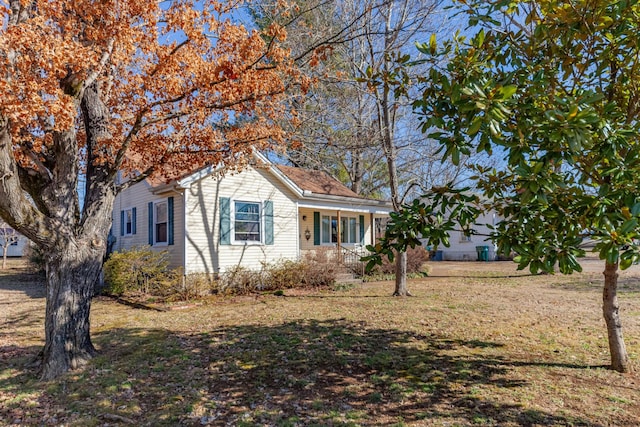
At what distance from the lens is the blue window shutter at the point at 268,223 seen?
14477 mm

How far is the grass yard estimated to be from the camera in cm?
Result: 409

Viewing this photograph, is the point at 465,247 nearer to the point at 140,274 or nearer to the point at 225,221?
the point at 225,221

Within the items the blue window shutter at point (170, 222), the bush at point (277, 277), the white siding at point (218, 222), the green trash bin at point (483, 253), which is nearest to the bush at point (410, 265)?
the bush at point (277, 277)

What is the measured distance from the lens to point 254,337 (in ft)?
23.1

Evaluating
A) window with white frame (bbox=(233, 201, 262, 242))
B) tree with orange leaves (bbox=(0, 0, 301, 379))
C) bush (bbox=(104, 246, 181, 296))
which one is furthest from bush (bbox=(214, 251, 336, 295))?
tree with orange leaves (bbox=(0, 0, 301, 379))

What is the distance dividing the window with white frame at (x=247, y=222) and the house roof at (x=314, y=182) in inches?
98.1

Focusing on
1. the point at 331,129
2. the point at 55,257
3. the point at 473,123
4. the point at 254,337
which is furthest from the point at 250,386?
the point at 331,129

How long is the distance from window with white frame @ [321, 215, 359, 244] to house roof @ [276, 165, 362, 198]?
1.16 metres

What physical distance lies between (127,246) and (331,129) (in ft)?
33.1

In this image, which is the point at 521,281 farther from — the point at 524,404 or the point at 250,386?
the point at 250,386

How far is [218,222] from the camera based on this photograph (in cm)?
1333

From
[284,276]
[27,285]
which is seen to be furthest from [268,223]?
[27,285]

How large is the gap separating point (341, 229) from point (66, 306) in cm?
1369

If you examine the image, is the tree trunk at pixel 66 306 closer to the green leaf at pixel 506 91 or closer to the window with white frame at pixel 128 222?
the green leaf at pixel 506 91
